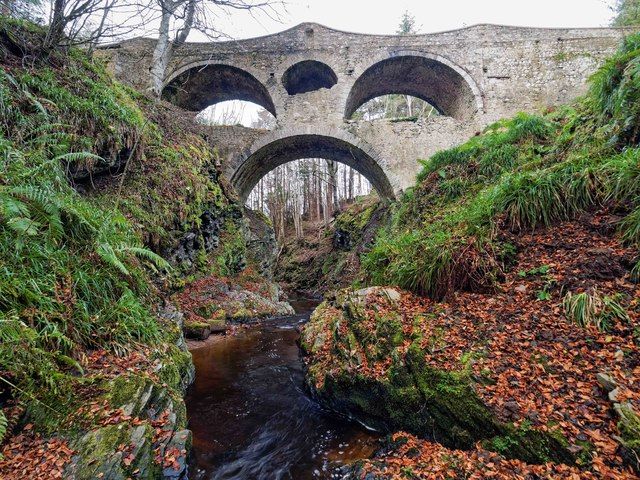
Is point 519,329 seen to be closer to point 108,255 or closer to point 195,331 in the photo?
point 108,255

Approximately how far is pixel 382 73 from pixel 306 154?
4.67m

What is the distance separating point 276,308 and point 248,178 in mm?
6396

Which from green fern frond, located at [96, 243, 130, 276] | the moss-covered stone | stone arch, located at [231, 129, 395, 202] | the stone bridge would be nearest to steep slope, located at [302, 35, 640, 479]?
the moss-covered stone

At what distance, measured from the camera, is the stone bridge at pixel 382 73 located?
12.2 meters

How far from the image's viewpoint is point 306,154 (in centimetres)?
1408

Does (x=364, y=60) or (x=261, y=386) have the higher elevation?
(x=364, y=60)

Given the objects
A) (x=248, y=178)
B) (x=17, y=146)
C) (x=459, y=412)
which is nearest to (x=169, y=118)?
(x=248, y=178)

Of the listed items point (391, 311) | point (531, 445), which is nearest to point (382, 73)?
point (391, 311)

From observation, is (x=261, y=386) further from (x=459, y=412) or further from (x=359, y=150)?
(x=359, y=150)

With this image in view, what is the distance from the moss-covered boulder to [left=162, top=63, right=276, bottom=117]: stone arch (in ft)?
36.3

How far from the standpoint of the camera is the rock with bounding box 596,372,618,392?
2.24 metres

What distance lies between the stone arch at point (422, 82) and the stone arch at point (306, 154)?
1.48 metres

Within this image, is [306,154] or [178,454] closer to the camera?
[178,454]

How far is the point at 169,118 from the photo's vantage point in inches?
370
